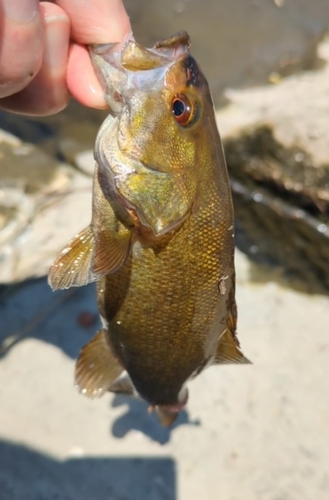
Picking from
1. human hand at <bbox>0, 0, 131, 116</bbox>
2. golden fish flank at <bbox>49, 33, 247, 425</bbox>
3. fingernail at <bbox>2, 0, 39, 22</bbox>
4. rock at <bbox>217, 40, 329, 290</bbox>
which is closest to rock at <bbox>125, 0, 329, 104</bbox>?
rock at <bbox>217, 40, 329, 290</bbox>

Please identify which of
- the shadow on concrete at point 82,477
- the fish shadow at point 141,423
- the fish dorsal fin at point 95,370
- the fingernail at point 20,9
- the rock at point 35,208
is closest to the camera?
the fingernail at point 20,9

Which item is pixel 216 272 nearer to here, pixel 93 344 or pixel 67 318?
pixel 93 344

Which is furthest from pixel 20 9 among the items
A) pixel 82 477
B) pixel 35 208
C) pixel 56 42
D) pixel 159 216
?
pixel 35 208

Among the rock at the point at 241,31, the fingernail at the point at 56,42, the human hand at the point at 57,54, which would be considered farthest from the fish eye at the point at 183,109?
the rock at the point at 241,31

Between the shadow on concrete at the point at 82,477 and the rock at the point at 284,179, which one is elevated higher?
the rock at the point at 284,179

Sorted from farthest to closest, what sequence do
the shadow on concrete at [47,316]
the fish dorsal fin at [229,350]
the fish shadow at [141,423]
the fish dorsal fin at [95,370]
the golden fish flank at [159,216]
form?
the shadow on concrete at [47,316], the fish shadow at [141,423], the fish dorsal fin at [95,370], the fish dorsal fin at [229,350], the golden fish flank at [159,216]

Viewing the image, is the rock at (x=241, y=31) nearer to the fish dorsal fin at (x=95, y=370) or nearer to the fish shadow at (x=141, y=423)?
the fish shadow at (x=141, y=423)

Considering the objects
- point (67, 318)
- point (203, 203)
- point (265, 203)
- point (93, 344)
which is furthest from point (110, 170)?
point (265, 203)
